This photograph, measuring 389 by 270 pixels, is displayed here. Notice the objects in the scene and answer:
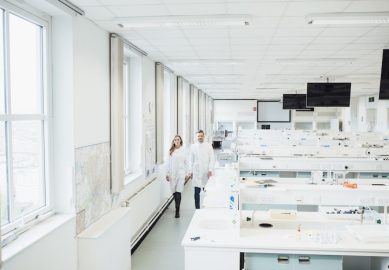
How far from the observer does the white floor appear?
5114mm

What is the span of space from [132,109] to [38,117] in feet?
9.86

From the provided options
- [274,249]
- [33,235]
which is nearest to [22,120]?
[33,235]

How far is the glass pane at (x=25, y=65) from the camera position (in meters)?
3.26

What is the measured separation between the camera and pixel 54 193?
3.90 metres

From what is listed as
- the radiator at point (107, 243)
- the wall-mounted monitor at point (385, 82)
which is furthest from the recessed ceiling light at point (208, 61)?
the radiator at point (107, 243)

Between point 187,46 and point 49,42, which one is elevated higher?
point 187,46

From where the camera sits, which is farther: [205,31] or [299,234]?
[205,31]

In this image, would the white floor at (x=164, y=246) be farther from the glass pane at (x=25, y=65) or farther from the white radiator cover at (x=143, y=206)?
the glass pane at (x=25, y=65)

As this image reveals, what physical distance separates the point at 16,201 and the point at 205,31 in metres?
3.08

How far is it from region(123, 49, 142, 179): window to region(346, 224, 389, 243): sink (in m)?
3.89

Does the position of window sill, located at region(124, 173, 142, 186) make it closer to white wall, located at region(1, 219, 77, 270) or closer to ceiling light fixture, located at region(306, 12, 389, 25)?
white wall, located at region(1, 219, 77, 270)

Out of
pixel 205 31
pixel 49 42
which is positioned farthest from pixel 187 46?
pixel 49 42

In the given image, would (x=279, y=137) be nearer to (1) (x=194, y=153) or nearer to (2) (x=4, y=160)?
(1) (x=194, y=153)

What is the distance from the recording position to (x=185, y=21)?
14.3 ft
